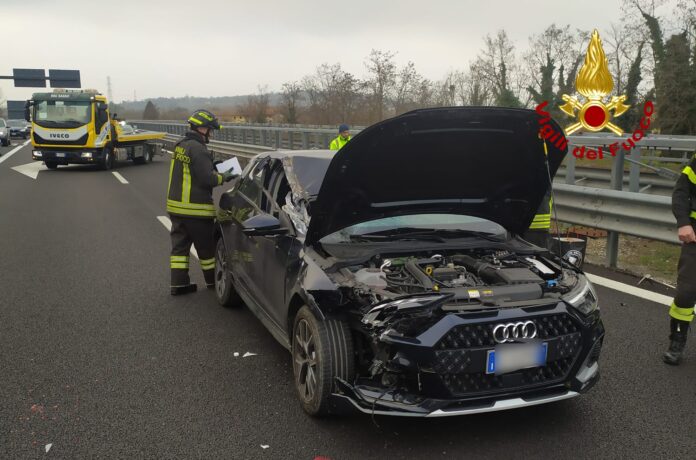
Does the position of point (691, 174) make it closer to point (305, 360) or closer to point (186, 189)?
point (305, 360)

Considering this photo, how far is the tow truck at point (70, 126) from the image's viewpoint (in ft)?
69.1

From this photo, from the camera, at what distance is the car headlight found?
128 inches

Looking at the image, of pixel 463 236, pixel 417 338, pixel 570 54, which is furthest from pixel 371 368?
pixel 570 54

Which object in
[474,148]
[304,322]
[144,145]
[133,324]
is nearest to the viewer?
[304,322]

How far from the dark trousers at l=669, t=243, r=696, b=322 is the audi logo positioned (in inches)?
71.0

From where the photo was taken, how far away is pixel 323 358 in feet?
10.6

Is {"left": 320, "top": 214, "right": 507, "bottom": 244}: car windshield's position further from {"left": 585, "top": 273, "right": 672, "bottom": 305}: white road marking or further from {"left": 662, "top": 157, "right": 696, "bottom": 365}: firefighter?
{"left": 585, "top": 273, "right": 672, "bottom": 305}: white road marking

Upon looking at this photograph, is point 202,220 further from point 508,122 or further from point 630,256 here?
point 630,256

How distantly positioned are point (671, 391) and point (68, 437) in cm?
362

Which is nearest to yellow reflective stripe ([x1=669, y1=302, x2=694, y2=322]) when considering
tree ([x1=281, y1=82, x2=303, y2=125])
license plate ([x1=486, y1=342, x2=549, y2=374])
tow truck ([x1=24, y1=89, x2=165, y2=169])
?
license plate ([x1=486, y1=342, x2=549, y2=374])

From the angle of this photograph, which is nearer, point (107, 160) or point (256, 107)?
point (107, 160)

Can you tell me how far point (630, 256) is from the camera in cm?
823

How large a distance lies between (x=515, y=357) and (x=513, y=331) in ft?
0.45

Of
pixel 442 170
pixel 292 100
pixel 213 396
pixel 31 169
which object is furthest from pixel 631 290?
pixel 292 100
